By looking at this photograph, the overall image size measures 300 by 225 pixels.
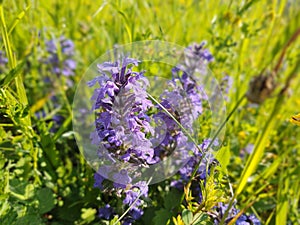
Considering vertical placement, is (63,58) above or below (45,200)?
above

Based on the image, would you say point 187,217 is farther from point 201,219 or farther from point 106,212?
point 106,212

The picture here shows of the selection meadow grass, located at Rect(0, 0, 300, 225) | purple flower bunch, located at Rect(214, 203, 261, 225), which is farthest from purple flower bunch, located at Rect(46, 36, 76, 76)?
purple flower bunch, located at Rect(214, 203, 261, 225)

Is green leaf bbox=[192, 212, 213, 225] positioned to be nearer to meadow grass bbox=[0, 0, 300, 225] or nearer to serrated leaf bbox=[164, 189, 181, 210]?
meadow grass bbox=[0, 0, 300, 225]

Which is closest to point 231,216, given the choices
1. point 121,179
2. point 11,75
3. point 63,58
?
point 121,179

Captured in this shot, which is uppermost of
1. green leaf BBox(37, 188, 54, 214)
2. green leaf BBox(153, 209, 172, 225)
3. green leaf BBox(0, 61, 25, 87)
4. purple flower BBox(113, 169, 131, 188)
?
green leaf BBox(0, 61, 25, 87)

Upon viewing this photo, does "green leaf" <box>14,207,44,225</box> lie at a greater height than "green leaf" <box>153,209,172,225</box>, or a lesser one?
lesser

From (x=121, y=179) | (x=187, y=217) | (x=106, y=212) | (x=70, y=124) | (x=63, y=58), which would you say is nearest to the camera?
(x=187, y=217)

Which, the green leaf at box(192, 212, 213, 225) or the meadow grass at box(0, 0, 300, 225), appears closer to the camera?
the green leaf at box(192, 212, 213, 225)

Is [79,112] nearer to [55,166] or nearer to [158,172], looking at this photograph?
[55,166]

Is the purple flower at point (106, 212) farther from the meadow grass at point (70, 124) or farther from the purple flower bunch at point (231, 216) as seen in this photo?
the purple flower bunch at point (231, 216)
